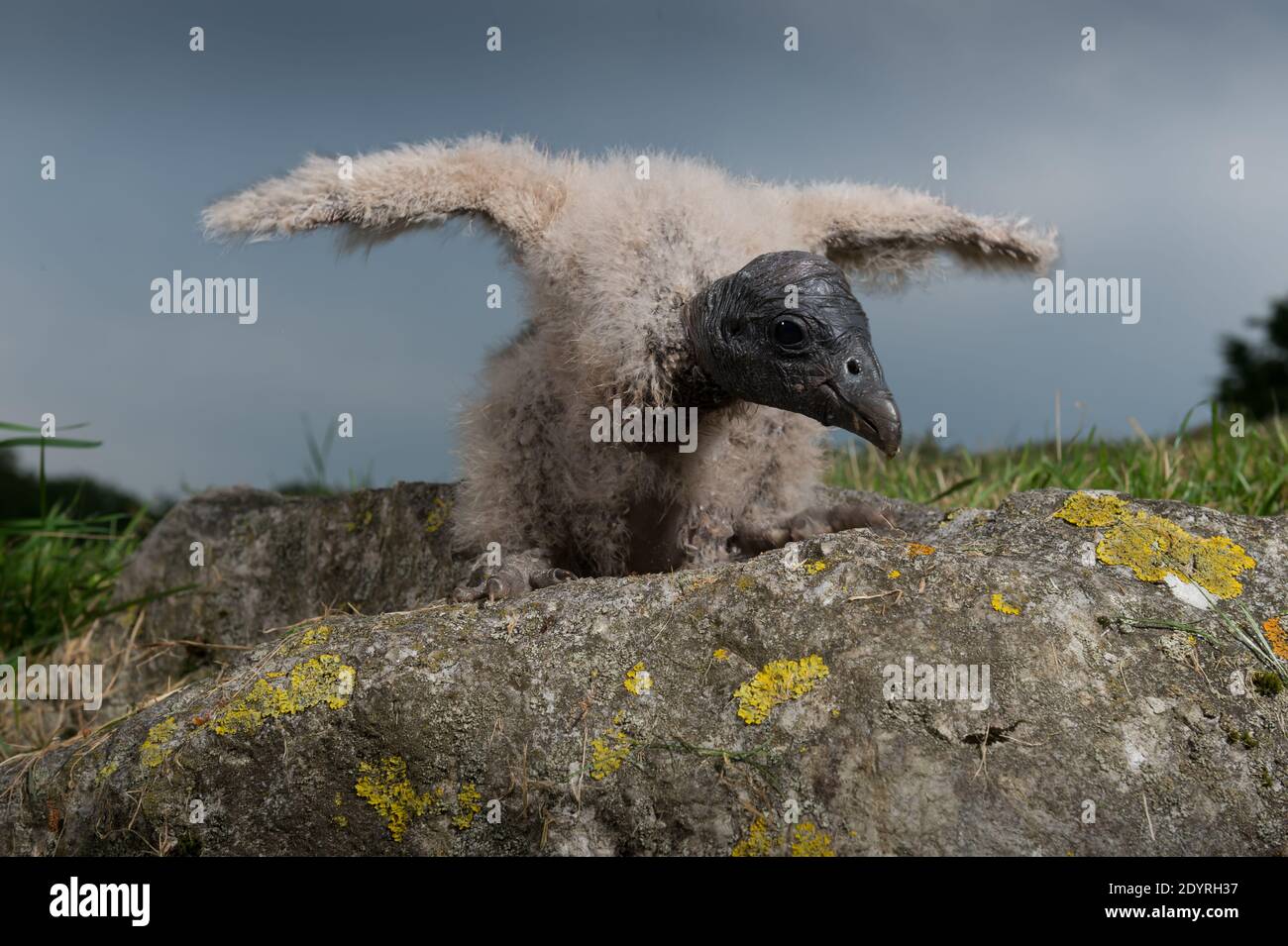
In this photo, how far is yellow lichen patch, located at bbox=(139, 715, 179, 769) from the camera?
2.59 metres

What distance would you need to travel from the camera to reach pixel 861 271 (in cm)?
420

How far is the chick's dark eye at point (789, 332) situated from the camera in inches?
112

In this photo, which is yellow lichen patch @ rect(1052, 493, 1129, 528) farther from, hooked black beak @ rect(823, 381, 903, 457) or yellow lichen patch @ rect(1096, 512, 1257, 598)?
hooked black beak @ rect(823, 381, 903, 457)

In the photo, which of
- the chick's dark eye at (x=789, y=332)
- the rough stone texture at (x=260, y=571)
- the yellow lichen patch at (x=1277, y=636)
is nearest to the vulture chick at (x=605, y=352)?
the chick's dark eye at (x=789, y=332)

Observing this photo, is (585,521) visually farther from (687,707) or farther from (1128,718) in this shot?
(1128,718)

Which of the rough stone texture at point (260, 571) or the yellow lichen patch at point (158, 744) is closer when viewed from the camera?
the yellow lichen patch at point (158, 744)

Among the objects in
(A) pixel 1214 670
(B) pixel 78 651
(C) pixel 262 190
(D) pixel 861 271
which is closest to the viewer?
(A) pixel 1214 670

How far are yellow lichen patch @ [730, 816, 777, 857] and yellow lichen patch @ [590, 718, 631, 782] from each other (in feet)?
0.98

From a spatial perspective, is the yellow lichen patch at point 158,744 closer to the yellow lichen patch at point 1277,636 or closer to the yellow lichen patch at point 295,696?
the yellow lichen patch at point 295,696

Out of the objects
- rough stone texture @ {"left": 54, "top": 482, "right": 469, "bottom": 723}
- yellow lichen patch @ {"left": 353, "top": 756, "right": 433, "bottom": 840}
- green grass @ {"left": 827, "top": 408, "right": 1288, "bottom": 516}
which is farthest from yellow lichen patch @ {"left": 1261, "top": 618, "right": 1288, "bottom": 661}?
rough stone texture @ {"left": 54, "top": 482, "right": 469, "bottom": 723}

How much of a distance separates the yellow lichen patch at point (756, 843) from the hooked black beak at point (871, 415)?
97 centimetres

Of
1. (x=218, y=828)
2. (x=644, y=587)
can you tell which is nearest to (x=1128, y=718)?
(x=644, y=587)

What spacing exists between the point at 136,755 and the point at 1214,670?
2476mm

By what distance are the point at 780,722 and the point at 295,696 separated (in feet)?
3.64
